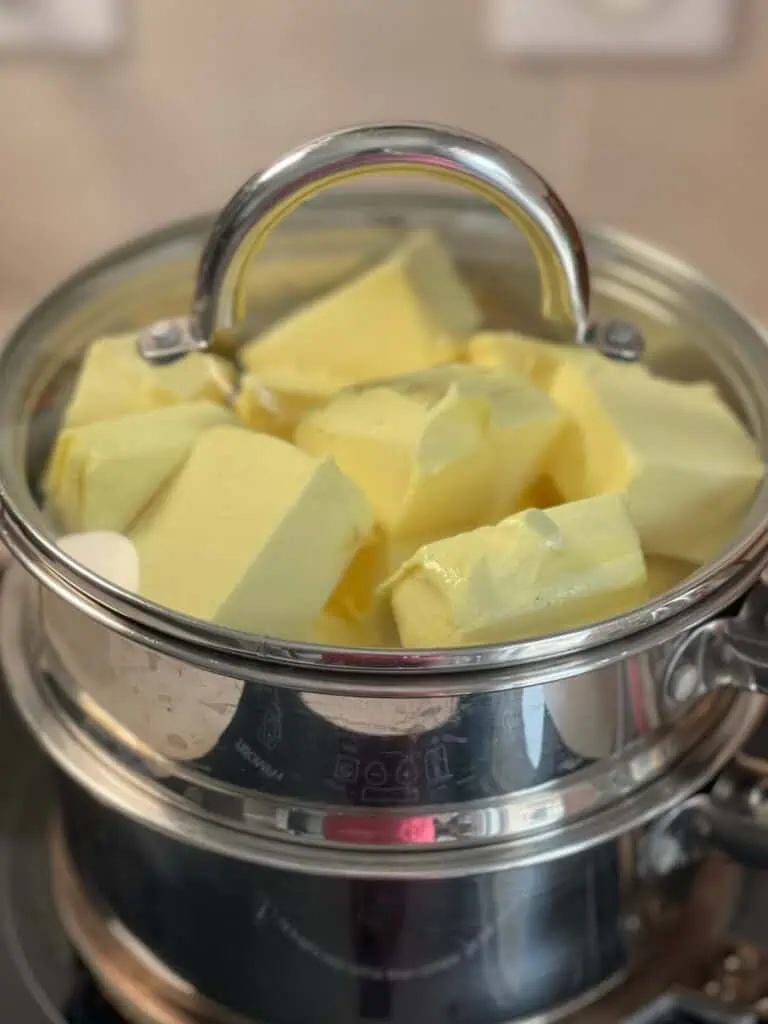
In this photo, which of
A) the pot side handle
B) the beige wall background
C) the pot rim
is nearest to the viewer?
the pot rim

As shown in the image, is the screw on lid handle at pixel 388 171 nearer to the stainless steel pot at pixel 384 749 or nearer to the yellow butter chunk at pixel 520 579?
the stainless steel pot at pixel 384 749

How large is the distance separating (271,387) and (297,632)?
15 cm

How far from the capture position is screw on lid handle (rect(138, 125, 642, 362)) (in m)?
0.44

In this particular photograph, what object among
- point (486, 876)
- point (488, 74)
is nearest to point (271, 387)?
point (486, 876)

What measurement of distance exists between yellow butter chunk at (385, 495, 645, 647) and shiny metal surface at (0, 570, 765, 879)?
7 centimetres

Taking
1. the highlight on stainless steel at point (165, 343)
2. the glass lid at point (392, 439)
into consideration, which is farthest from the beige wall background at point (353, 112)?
the highlight on stainless steel at point (165, 343)

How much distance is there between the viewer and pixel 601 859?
1.56 ft

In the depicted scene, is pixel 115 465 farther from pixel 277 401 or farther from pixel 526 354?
pixel 526 354

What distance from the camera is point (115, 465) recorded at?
0.46m

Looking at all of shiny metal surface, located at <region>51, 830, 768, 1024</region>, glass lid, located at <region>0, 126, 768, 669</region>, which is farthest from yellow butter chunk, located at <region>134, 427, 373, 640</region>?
shiny metal surface, located at <region>51, 830, 768, 1024</region>

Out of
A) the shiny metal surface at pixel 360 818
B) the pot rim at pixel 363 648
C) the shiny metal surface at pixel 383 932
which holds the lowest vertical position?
the shiny metal surface at pixel 383 932

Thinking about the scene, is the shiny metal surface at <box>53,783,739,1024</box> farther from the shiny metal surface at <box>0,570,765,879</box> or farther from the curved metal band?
the curved metal band

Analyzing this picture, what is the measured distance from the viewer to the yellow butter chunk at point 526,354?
0.52 metres

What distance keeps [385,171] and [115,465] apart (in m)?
0.16
